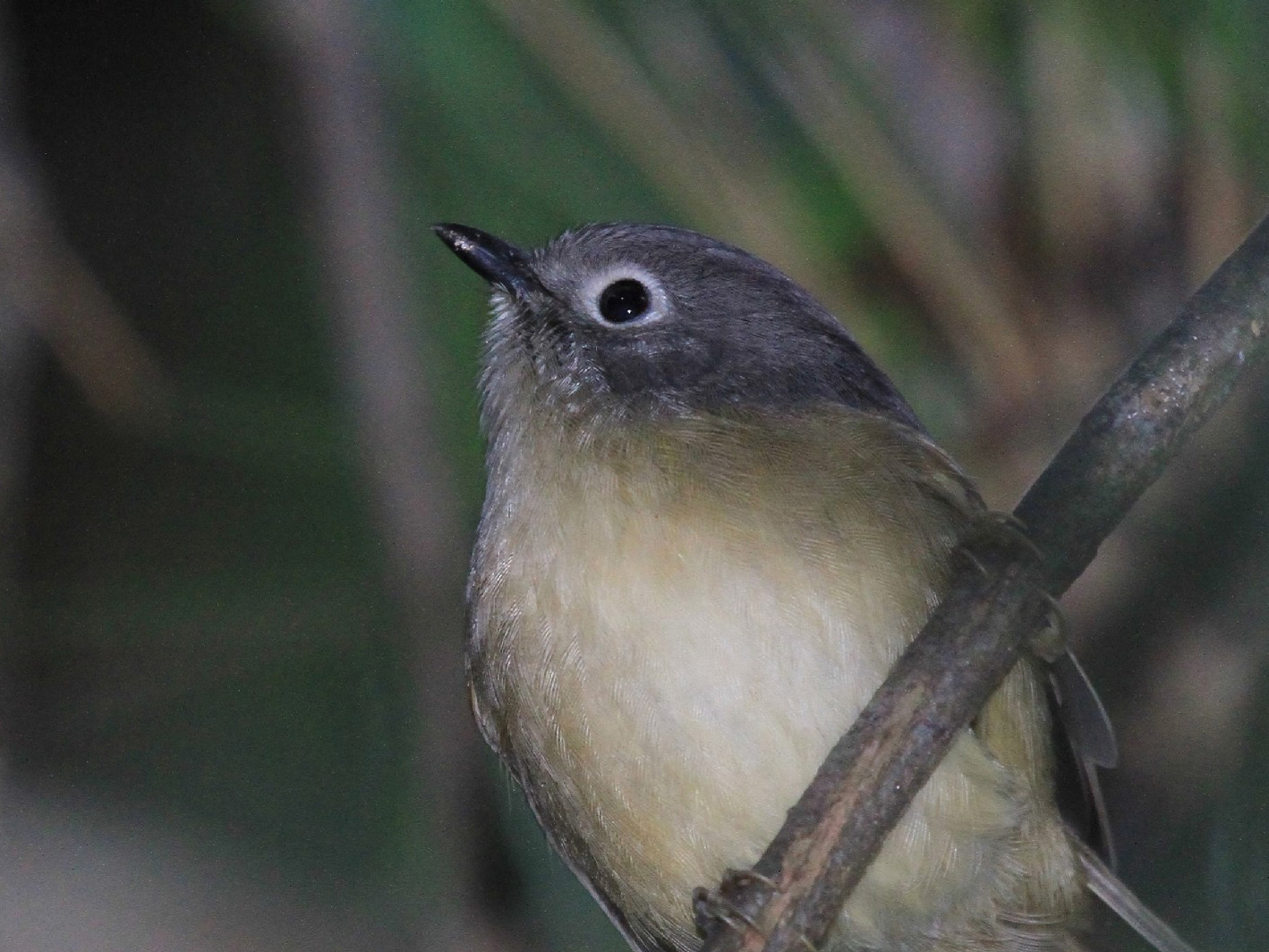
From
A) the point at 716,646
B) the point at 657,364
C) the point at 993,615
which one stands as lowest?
the point at 716,646

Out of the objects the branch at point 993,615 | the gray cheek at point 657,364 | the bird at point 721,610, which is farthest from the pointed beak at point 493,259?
the branch at point 993,615

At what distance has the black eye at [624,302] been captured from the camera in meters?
1.65

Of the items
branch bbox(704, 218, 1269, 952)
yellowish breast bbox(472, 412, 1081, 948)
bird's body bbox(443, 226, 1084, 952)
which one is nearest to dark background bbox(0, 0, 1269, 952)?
bird's body bbox(443, 226, 1084, 952)

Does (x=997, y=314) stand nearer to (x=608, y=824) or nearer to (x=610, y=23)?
(x=610, y=23)

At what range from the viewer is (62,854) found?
2.21 meters

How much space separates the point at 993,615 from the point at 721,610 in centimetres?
27

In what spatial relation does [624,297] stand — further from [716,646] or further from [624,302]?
[716,646]

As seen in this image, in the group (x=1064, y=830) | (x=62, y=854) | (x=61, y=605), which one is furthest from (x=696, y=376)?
(x=62, y=854)

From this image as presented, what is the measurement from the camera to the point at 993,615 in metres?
1.16

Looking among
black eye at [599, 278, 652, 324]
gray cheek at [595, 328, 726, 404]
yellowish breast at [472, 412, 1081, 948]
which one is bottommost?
yellowish breast at [472, 412, 1081, 948]

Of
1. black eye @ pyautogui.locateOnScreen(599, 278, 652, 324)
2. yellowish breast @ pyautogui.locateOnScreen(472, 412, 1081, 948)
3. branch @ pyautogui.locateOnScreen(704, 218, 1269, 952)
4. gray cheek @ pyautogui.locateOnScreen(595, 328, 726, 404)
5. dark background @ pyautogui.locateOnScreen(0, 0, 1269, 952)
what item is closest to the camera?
branch @ pyautogui.locateOnScreen(704, 218, 1269, 952)

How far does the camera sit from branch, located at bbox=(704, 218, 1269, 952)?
112 cm

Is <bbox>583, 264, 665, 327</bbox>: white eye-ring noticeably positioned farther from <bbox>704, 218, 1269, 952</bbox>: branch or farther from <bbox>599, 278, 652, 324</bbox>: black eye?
<bbox>704, 218, 1269, 952</bbox>: branch

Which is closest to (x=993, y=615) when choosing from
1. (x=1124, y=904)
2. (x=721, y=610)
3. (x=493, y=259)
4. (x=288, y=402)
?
(x=721, y=610)
